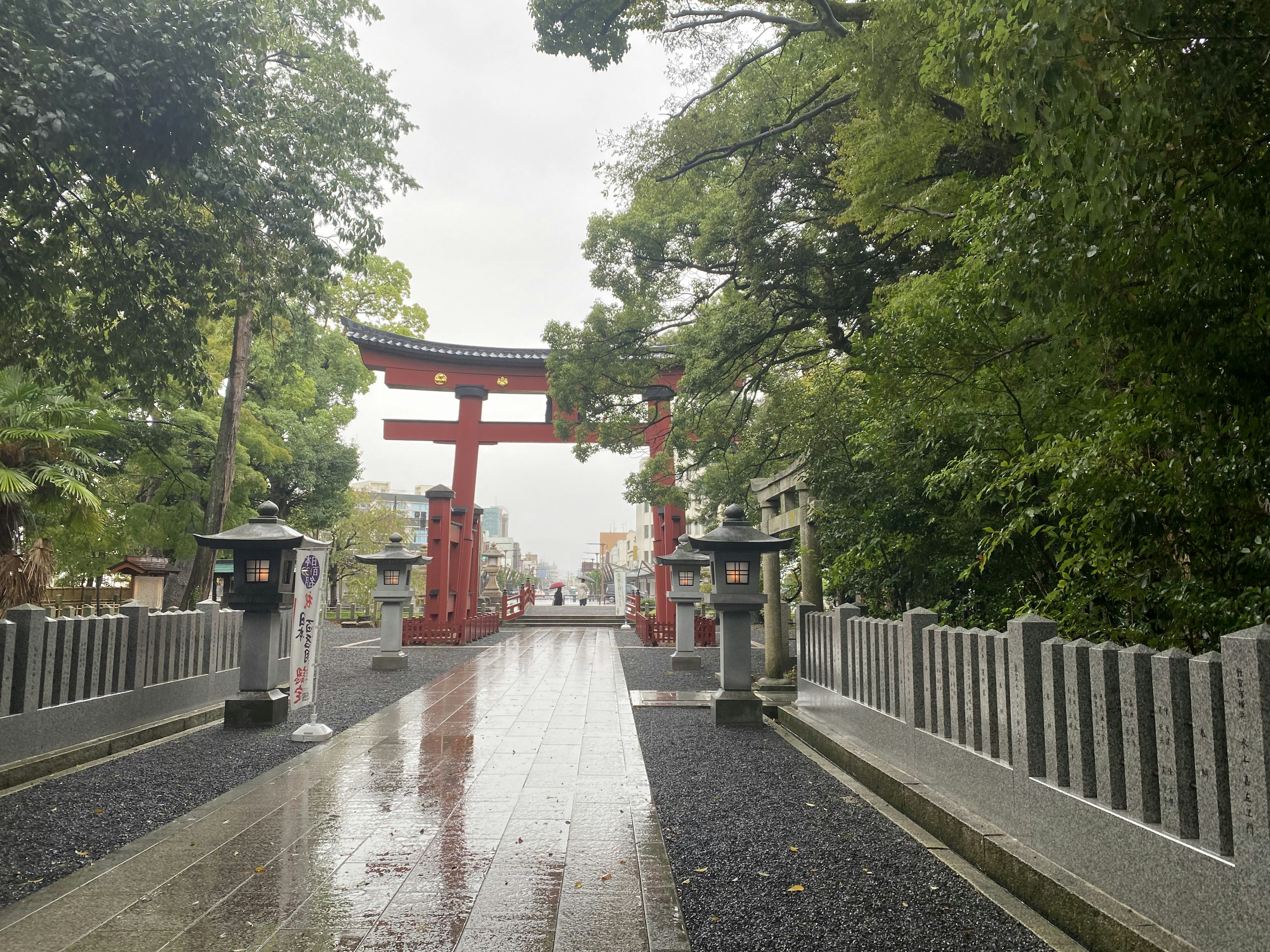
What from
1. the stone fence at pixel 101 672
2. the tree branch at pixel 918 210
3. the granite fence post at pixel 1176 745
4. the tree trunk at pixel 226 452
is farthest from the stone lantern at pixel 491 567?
the granite fence post at pixel 1176 745

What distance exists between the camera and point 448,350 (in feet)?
71.0

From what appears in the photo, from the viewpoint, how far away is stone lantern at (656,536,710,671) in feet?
44.4

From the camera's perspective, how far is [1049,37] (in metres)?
2.57

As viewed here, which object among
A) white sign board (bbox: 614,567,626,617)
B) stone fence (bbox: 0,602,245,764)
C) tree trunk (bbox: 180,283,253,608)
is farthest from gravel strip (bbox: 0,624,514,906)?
white sign board (bbox: 614,567,626,617)

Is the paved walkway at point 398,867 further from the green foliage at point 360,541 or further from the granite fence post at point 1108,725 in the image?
the green foliage at point 360,541

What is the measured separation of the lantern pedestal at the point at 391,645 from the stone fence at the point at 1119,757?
9819mm

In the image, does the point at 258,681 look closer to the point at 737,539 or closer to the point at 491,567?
the point at 737,539

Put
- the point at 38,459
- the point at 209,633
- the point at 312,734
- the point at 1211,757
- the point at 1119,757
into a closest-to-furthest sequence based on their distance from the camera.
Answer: the point at 1211,757 → the point at 1119,757 → the point at 312,734 → the point at 209,633 → the point at 38,459

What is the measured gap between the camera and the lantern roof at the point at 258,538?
26.2ft

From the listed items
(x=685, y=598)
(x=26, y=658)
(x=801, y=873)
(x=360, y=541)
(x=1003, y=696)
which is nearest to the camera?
(x=801, y=873)

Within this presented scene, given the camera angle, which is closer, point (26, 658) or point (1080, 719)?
point (1080, 719)

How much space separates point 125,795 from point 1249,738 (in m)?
5.93

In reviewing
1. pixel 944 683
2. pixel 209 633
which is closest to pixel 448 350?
pixel 209 633

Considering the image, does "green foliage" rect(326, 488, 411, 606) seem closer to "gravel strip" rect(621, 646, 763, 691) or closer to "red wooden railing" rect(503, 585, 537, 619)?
"red wooden railing" rect(503, 585, 537, 619)
